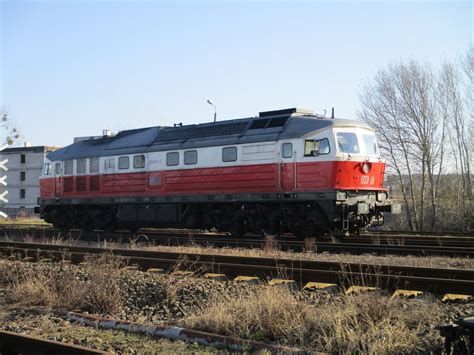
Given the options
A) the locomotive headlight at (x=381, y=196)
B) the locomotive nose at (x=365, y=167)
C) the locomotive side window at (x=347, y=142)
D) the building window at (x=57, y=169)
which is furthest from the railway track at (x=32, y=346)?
the building window at (x=57, y=169)

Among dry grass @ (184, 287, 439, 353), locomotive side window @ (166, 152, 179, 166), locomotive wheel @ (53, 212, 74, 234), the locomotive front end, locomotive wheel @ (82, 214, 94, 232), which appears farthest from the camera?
locomotive wheel @ (53, 212, 74, 234)

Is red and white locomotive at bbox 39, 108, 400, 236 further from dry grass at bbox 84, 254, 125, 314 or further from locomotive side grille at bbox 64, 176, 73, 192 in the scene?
dry grass at bbox 84, 254, 125, 314

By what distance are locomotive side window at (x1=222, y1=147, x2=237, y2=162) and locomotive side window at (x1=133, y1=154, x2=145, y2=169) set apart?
4192mm

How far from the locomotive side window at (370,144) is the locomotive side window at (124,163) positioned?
9540mm

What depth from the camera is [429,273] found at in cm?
945

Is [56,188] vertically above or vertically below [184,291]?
above

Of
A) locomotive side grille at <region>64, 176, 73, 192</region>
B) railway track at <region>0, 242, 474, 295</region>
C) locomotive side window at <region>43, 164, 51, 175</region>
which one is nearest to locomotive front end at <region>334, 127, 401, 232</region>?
railway track at <region>0, 242, 474, 295</region>

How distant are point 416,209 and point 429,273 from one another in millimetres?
28437

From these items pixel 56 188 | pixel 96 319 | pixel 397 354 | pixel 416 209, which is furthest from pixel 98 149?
pixel 416 209

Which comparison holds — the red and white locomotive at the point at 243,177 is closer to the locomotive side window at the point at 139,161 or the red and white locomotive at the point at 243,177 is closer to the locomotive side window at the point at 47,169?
the locomotive side window at the point at 139,161

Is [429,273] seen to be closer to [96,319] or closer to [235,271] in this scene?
[235,271]

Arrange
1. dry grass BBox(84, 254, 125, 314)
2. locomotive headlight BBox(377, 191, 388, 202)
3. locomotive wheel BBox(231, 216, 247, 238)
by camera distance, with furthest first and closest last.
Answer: locomotive wheel BBox(231, 216, 247, 238)
locomotive headlight BBox(377, 191, 388, 202)
dry grass BBox(84, 254, 125, 314)

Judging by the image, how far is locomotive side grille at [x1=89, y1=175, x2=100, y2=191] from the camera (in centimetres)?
2284

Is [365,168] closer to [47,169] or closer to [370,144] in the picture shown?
[370,144]
